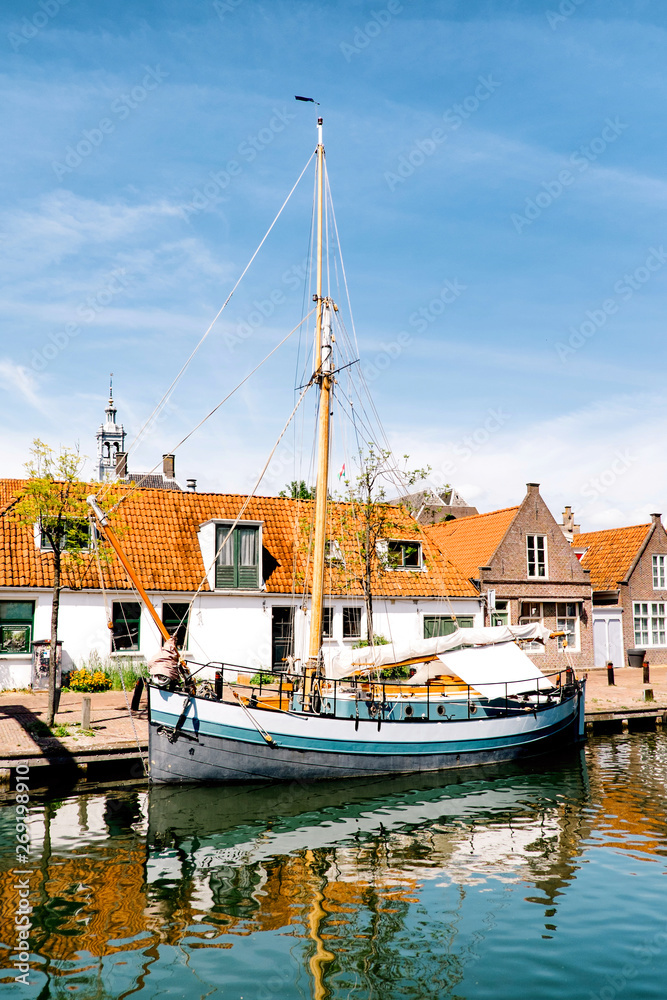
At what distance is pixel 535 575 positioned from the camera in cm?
3472

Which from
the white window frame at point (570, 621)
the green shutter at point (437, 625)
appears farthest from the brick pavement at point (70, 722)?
the white window frame at point (570, 621)

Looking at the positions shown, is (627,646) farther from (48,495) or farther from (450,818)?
(48,495)

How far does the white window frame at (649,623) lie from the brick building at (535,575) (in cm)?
311

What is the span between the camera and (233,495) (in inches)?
1260

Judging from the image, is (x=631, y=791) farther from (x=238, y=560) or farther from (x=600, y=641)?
(x=600, y=641)

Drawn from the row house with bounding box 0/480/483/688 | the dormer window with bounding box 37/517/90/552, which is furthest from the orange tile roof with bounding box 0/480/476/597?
the dormer window with bounding box 37/517/90/552

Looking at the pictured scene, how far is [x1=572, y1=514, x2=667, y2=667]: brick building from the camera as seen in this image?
36.1m

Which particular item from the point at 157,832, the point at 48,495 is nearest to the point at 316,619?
the point at 157,832

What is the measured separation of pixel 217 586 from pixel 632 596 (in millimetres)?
20735

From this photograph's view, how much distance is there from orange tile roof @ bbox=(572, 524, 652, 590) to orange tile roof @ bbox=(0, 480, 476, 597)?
352 inches

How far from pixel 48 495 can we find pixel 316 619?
7351mm

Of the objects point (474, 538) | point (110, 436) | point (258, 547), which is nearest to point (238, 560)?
point (258, 547)

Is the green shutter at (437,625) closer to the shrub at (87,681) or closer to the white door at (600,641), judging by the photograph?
the white door at (600,641)

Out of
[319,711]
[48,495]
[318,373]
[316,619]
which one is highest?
[318,373]
